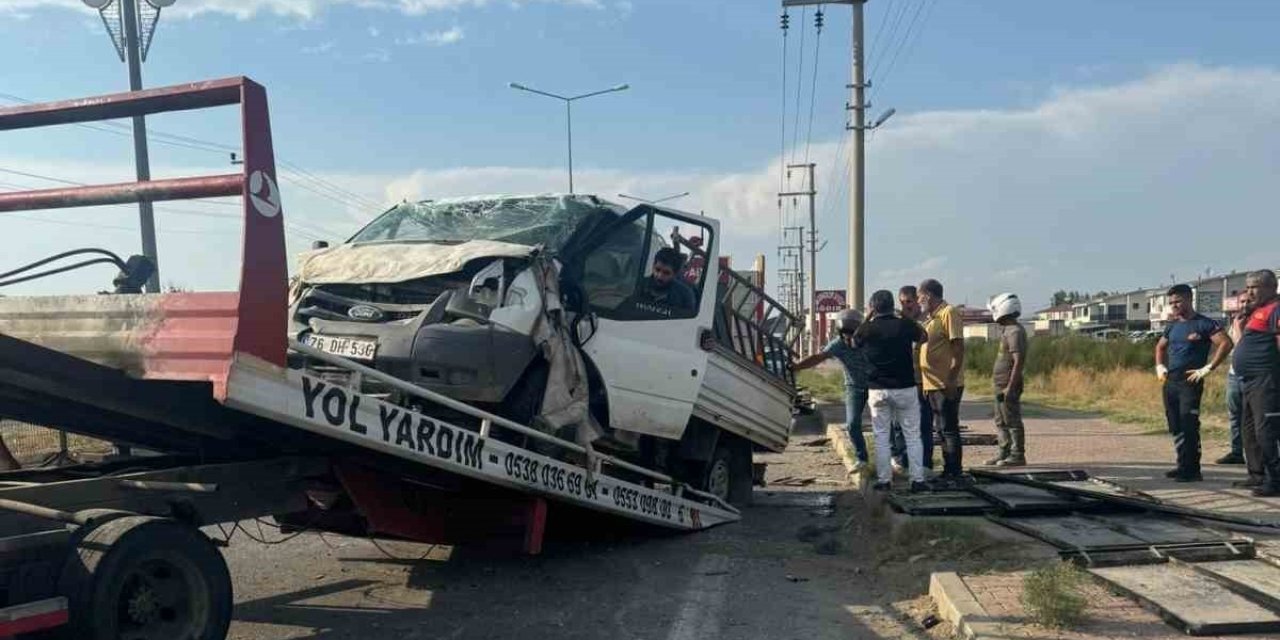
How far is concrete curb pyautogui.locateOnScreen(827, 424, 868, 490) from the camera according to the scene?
31.3ft

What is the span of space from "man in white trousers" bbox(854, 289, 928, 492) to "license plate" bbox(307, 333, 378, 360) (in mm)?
4237

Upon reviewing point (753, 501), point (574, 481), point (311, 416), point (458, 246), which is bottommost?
point (753, 501)

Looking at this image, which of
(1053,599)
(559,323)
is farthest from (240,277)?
(1053,599)

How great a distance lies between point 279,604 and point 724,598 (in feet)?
8.48

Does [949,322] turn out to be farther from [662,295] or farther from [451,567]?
[451,567]

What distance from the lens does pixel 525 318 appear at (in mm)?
5738

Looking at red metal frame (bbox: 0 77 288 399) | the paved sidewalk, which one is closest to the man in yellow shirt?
the paved sidewalk

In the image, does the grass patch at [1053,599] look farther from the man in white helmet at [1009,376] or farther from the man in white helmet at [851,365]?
the man in white helmet at [1009,376]

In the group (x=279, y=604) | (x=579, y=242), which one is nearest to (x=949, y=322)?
(x=579, y=242)

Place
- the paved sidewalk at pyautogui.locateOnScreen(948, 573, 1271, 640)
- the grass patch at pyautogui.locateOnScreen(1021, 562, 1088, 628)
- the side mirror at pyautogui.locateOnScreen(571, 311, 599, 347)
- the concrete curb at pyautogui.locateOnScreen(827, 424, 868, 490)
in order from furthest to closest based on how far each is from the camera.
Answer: the concrete curb at pyautogui.locateOnScreen(827, 424, 868, 490), the side mirror at pyautogui.locateOnScreen(571, 311, 599, 347), the grass patch at pyautogui.locateOnScreen(1021, 562, 1088, 628), the paved sidewalk at pyautogui.locateOnScreen(948, 573, 1271, 640)

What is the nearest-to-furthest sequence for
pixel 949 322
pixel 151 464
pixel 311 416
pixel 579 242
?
pixel 311 416, pixel 151 464, pixel 579 242, pixel 949 322

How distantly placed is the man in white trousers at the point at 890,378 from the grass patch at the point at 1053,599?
9.61 feet

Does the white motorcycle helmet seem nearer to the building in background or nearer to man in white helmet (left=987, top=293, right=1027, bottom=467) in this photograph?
man in white helmet (left=987, top=293, right=1027, bottom=467)

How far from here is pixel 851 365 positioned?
990 cm
